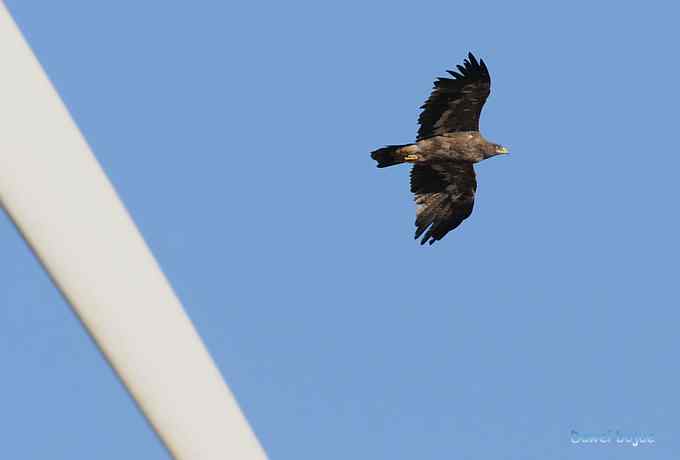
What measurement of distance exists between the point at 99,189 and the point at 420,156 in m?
26.7

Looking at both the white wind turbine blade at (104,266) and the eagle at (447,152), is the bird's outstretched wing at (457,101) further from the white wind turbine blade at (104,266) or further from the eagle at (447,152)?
→ the white wind turbine blade at (104,266)

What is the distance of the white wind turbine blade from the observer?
146cm

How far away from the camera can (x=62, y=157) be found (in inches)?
58.2

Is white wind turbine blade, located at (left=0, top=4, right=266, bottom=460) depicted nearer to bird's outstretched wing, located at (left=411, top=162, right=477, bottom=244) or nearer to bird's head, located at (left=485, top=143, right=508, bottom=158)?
bird's head, located at (left=485, top=143, right=508, bottom=158)

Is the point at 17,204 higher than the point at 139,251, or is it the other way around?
the point at 17,204

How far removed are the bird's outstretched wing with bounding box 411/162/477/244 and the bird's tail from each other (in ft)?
3.99

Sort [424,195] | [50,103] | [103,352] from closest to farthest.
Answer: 1. [50,103]
2. [103,352]
3. [424,195]

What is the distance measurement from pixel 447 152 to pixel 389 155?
1364 millimetres

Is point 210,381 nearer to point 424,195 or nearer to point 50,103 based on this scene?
point 50,103

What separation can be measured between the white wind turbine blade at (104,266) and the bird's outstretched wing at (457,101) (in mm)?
25641

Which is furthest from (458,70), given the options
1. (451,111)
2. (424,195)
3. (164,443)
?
(164,443)

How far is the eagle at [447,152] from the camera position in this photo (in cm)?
2741

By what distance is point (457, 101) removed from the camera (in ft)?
90.2

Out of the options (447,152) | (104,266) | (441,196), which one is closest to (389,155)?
(447,152)
